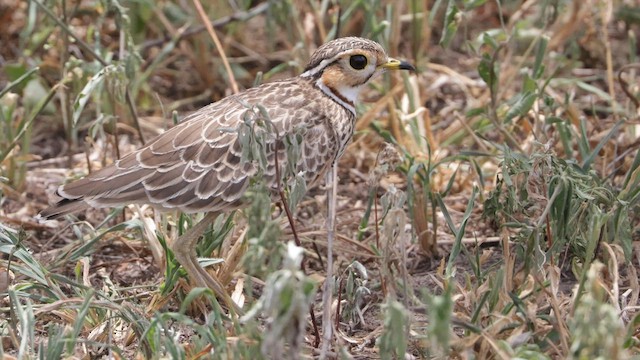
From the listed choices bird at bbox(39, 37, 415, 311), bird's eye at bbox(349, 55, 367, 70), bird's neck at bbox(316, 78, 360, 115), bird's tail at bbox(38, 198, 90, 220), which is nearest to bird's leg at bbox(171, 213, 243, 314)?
bird at bbox(39, 37, 415, 311)

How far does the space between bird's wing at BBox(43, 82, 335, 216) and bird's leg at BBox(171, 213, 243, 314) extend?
0.29 ft

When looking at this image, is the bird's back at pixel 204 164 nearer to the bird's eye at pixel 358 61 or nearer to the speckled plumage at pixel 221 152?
the speckled plumage at pixel 221 152

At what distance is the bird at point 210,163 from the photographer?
4090mm

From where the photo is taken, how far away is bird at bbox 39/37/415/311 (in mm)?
4090

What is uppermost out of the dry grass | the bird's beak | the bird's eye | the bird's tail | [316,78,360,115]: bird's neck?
the bird's eye

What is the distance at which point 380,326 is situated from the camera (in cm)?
396

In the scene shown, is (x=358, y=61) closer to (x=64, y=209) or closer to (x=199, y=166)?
(x=199, y=166)

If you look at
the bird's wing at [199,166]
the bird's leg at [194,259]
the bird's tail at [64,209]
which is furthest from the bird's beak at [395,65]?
the bird's tail at [64,209]

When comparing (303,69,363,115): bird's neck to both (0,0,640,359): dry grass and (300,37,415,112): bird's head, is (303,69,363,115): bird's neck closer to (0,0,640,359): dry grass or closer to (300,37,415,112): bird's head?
(300,37,415,112): bird's head

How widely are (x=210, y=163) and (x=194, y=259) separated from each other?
376 mm

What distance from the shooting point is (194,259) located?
407 centimetres

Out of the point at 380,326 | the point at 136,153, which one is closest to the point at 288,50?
the point at 136,153

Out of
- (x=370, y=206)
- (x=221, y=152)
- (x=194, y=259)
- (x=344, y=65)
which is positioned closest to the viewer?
(x=194, y=259)

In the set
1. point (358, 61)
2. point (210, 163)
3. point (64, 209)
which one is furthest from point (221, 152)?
point (358, 61)
